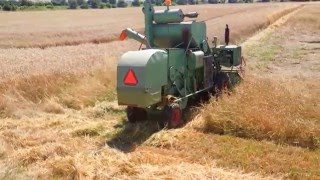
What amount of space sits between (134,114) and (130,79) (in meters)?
1.57

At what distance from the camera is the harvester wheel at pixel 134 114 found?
9.57 metres

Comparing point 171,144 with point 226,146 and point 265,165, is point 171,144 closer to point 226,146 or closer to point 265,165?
point 226,146

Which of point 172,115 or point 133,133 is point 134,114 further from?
point 172,115

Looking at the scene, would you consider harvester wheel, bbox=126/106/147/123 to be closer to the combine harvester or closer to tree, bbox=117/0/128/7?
the combine harvester

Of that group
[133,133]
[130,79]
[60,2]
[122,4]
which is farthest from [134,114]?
[60,2]

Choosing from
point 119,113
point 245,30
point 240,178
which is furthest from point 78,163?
point 245,30

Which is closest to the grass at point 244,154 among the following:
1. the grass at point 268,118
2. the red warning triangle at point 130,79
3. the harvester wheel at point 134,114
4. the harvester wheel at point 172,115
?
the grass at point 268,118

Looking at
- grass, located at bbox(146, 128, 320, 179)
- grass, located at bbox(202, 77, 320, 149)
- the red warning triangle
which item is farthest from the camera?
the red warning triangle

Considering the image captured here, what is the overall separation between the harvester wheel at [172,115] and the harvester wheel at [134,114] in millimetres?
824

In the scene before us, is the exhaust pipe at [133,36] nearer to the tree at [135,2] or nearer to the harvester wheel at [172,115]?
the harvester wheel at [172,115]

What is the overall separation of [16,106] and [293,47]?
16.9 metres

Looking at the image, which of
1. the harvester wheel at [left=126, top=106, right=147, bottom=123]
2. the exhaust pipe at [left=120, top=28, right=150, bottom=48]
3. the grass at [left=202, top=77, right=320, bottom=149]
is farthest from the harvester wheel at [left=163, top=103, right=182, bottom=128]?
the exhaust pipe at [left=120, top=28, right=150, bottom=48]

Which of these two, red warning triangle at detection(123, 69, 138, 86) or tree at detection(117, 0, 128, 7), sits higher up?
red warning triangle at detection(123, 69, 138, 86)

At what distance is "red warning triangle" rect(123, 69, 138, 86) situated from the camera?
26.9 feet
